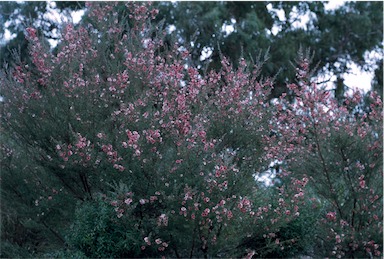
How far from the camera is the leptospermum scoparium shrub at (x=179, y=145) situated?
5.35 m

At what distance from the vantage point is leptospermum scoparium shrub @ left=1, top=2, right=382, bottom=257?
5.35 meters

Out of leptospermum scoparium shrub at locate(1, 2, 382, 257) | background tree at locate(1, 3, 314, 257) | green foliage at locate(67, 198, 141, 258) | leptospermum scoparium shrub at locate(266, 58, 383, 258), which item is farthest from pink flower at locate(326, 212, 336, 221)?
green foliage at locate(67, 198, 141, 258)

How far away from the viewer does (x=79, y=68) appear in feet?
20.7

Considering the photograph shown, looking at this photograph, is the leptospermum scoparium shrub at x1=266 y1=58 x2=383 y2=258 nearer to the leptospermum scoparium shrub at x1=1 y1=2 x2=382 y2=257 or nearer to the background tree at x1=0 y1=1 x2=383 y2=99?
the leptospermum scoparium shrub at x1=1 y1=2 x2=382 y2=257

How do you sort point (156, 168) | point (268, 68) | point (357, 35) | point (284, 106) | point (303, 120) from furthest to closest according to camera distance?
point (357, 35) < point (268, 68) < point (284, 106) < point (303, 120) < point (156, 168)

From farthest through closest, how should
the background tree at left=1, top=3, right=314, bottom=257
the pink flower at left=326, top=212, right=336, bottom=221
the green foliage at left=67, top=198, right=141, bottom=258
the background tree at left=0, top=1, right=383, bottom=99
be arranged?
1. the background tree at left=0, top=1, right=383, bottom=99
2. the pink flower at left=326, top=212, right=336, bottom=221
3. the green foliage at left=67, top=198, right=141, bottom=258
4. the background tree at left=1, top=3, right=314, bottom=257

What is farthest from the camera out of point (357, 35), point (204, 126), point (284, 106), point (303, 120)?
point (357, 35)

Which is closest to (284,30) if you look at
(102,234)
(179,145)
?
(179,145)

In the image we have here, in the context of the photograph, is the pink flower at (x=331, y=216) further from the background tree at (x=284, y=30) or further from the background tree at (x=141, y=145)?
the background tree at (x=284, y=30)

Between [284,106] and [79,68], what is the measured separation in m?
2.35

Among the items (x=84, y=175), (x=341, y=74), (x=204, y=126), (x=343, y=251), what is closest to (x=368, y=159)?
(x=343, y=251)

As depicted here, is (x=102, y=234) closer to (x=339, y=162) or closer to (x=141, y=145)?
(x=141, y=145)

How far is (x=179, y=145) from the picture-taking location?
209 inches

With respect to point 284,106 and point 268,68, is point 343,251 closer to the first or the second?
point 284,106
